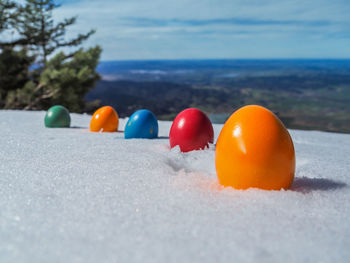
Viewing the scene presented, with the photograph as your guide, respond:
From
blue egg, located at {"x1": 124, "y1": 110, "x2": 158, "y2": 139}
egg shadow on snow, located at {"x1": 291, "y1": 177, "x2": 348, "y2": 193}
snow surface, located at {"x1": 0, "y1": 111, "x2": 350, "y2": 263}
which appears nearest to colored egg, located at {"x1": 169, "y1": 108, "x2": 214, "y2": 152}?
snow surface, located at {"x1": 0, "y1": 111, "x2": 350, "y2": 263}

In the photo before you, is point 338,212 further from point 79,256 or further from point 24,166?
point 24,166

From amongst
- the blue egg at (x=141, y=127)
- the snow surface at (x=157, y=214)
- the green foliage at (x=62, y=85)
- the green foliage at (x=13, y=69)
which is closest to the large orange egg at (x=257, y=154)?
the snow surface at (x=157, y=214)

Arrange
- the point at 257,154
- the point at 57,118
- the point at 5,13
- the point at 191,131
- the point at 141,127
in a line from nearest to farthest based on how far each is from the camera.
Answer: the point at 257,154 → the point at 191,131 → the point at 141,127 → the point at 57,118 → the point at 5,13

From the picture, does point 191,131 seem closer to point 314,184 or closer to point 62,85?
point 314,184

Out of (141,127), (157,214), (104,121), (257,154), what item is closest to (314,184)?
(257,154)

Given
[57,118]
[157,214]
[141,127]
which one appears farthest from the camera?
[57,118]

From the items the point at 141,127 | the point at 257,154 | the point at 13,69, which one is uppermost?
the point at 13,69

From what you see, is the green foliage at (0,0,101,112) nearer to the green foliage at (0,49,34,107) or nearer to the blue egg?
the green foliage at (0,49,34,107)
